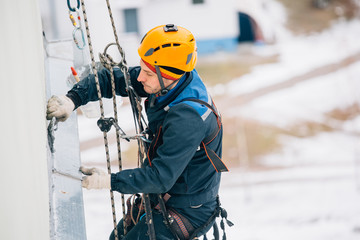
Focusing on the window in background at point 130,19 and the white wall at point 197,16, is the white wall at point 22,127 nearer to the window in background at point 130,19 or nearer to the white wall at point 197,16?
the window in background at point 130,19

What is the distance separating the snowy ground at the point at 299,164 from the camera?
21.7ft

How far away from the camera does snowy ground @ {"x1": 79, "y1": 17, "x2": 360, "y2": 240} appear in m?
6.61

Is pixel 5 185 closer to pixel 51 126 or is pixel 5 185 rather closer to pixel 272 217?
pixel 51 126

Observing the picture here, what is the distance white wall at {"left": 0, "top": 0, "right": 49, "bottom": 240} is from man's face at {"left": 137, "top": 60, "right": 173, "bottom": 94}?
1.83 ft

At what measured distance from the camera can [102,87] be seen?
2.98m

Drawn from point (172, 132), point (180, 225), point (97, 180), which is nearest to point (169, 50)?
point (172, 132)

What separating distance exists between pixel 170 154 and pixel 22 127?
0.84 m

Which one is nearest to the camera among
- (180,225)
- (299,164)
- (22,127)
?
(22,127)

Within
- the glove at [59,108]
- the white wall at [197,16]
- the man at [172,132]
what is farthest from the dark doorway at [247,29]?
the glove at [59,108]

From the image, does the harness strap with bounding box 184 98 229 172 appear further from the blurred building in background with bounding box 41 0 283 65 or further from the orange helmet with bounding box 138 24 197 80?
the blurred building in background with bounding box 41 0 283 65

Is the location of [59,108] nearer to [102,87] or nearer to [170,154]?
[102,87]

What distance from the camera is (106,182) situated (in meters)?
2.59

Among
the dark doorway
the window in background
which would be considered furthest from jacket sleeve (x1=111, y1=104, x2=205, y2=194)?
the dark doorway

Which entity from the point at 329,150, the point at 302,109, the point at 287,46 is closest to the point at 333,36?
the point at 287,46
